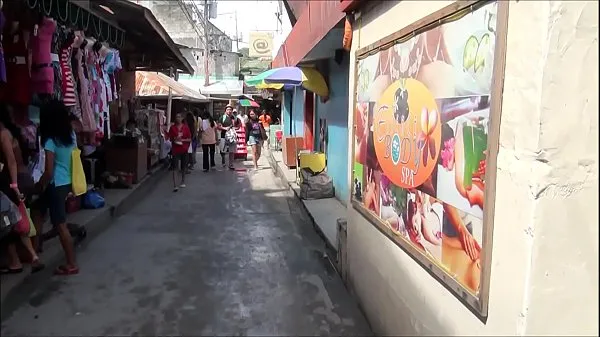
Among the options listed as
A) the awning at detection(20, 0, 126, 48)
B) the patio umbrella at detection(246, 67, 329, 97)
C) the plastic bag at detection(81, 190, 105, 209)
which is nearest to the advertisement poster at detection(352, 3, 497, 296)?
the awning at detection(20, 0, 126, 48)

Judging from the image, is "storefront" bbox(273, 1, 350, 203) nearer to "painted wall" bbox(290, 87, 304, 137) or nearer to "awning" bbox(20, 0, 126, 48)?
"painted wall" bbox(290, 87, 304, 137)

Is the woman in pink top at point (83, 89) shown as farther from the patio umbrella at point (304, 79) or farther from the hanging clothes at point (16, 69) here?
the patio umbrella at point (304, 79)

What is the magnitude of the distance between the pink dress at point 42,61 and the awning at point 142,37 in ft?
5.03

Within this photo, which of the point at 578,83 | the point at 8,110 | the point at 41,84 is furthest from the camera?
the point at 41,84

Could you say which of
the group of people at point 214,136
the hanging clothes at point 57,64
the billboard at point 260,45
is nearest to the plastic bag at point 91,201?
the hanging clothes at point 57,64

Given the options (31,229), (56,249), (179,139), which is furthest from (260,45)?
(31,229)

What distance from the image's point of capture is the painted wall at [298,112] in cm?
1751

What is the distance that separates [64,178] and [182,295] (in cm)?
168

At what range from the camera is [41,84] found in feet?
19.4

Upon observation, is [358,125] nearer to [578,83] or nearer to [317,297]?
[317,297]

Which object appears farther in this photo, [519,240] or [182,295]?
[182,295]

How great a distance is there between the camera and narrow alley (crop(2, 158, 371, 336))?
15.0ft

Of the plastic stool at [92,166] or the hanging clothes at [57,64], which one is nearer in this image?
the hanging clothes at [57,64]

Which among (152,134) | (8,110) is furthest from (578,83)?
(152,134)
